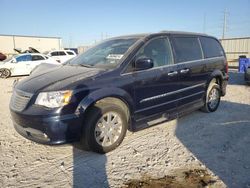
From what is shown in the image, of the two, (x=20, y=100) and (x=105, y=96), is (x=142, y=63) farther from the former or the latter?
(x=20, y=100)

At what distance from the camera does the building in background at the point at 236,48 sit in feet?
76.4

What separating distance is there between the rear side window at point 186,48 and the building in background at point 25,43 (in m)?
35.8

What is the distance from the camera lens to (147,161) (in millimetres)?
3688

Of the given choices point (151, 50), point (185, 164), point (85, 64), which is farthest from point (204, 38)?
Result: point (185, 164)

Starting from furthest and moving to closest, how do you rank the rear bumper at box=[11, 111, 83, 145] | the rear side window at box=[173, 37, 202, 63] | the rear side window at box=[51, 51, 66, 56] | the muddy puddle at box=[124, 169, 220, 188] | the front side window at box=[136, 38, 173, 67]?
the rear side window at box=[51, 51, 66, 56] → the rear side window at box=[173, 37, 202, 63] → the front side window at box=[136, 38, 173, 67] → the rear bumper at box=[11, 111, 83, 145] → the muddy puddle at box=[124, 169, 220, 188]

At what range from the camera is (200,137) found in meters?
4.61

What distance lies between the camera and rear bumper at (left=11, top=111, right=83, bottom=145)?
3447mm

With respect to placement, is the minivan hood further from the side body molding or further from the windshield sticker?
the windshield sticker

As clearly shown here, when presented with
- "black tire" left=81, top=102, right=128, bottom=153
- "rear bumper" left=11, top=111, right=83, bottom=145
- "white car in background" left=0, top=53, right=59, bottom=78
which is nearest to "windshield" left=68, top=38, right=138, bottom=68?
"black tire" left=81, top=102, right=128, bottom=153

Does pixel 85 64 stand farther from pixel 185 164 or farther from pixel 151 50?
pixel 185 164

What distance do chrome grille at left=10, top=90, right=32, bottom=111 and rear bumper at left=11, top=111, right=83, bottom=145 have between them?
14 cm

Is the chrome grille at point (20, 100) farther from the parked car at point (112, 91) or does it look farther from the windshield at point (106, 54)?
the windshield at point (106, 54)

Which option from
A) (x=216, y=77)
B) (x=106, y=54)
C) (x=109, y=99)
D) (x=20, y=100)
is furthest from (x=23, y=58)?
(x=109, y=99)

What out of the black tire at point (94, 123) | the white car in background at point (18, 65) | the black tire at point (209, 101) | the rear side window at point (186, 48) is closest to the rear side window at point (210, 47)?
the rear side window at point (186, 48)
